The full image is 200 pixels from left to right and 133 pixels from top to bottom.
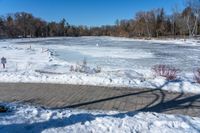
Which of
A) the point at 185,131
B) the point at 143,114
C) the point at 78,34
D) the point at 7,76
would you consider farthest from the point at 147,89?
the point at 78,34

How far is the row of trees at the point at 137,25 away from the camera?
292 feet

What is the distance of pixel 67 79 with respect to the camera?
947 cm

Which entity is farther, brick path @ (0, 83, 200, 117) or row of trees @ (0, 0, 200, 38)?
row of trees @ (0, 0, 200, 38)

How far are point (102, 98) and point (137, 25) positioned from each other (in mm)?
107090

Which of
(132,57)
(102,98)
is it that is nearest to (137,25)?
(132,57)

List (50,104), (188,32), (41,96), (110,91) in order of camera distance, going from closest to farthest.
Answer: (50,104) → (41,96) → (110,91) → (188,32)

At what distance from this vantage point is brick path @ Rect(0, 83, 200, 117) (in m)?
6.39

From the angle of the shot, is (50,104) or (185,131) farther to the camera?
(50,104)

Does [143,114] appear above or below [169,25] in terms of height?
below

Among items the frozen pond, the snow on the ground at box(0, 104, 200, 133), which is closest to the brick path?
the snow on the ground at box(0, 104, 200, 133)

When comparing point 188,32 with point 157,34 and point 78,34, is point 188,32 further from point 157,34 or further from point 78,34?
point 78,34

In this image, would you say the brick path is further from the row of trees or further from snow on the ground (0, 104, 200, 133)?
the row of trees

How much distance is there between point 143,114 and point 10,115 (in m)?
2.51

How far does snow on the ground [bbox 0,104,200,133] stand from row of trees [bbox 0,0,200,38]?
8268cm
